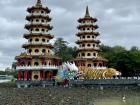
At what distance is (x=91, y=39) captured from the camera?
9838cm

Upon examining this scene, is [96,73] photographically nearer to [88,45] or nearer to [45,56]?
[45,56]

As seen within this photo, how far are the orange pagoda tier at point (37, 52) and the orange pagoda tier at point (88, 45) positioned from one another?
6.96 m

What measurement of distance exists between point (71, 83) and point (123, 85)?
36.0 ft

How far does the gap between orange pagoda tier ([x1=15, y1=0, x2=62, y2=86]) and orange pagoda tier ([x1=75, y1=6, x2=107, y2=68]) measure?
22.8ft

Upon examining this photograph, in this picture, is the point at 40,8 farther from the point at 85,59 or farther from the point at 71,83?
the point at 71,83

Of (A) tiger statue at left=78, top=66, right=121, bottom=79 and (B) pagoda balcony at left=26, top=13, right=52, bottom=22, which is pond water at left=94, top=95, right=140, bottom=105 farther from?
(B) pagoda balcony at left=26, top=13, right=52, bottom=22

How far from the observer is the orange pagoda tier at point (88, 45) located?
97188 mm

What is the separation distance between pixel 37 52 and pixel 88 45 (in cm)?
1491

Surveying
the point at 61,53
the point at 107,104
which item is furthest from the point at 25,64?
the point at 107,104

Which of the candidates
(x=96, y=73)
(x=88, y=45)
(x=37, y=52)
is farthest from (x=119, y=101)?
(x=88, y=45)

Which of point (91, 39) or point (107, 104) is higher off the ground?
point (91, 39)

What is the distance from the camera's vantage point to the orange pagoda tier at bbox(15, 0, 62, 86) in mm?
88688

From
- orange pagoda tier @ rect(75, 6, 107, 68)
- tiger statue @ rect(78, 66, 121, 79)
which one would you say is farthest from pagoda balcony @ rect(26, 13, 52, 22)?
tiger statue @ rect(78, 66, 121, 79)

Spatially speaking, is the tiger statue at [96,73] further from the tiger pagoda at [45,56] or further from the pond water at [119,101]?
the pond water at [119,101]
